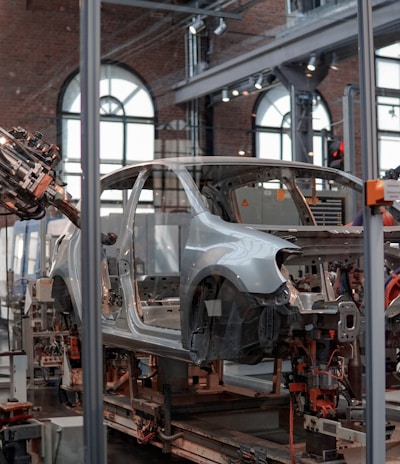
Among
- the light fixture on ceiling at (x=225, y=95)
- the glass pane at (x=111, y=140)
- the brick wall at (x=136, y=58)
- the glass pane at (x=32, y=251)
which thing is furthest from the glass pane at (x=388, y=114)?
the glass pane at (x=32, y=251)

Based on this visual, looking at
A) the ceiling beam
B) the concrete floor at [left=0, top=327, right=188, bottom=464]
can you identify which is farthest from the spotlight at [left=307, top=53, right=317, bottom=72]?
the concrete floor at [left=0, top=327, right=188, bottom=464]

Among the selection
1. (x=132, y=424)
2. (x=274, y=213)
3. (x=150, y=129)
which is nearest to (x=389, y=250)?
(x=274, y=213)

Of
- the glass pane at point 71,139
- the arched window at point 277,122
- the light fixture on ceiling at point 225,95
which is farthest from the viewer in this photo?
the arched window at point 277,122

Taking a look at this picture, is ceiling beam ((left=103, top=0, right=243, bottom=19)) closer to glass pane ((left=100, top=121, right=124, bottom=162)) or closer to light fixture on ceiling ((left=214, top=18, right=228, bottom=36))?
light fixture on ceiling ((left=214, top=18, right=228, bottom=36))

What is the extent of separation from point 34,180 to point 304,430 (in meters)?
2.14

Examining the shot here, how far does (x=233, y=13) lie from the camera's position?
4684 millimetres

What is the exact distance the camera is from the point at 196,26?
4.41 m

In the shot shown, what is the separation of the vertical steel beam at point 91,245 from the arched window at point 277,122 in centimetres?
167

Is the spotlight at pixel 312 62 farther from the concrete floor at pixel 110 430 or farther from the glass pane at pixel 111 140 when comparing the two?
the concrete floor at pixel 110 430

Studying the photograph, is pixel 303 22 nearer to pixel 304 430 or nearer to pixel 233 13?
pixel 233 13

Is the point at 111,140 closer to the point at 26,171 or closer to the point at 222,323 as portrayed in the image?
the point at 26,171

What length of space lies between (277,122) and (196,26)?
82 centimetres

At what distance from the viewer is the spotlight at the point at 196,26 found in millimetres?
4406

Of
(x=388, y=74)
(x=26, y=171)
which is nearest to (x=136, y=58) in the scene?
(x=26, y=171)
